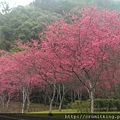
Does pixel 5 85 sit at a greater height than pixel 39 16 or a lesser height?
lesser

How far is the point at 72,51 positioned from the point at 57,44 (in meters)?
1.15

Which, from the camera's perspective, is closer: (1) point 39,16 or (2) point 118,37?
(2) point 118,37

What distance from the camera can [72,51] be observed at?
1272 cm

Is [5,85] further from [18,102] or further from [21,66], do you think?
[18,102]

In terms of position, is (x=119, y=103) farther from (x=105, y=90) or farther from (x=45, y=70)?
(x=45, y=70)

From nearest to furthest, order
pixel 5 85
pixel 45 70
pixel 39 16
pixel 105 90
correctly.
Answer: pixel 45 70, pixel 5 85, pixel 105 90, pixel 39 16

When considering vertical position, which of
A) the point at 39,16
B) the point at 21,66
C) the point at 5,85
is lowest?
the point at 5,85

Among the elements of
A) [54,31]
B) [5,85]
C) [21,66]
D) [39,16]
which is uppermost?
[39,16]

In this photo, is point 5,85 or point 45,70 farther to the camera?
point 5,85

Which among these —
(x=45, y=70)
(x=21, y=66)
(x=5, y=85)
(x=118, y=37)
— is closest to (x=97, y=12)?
(x=118, y=37)

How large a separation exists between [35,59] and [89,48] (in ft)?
19.4

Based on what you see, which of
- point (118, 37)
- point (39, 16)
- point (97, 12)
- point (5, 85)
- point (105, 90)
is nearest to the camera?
point (118, 37)

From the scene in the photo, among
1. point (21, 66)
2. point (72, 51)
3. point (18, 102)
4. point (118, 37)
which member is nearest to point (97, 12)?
point (118, 37)

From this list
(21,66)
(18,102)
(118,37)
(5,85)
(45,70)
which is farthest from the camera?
(18,102)
